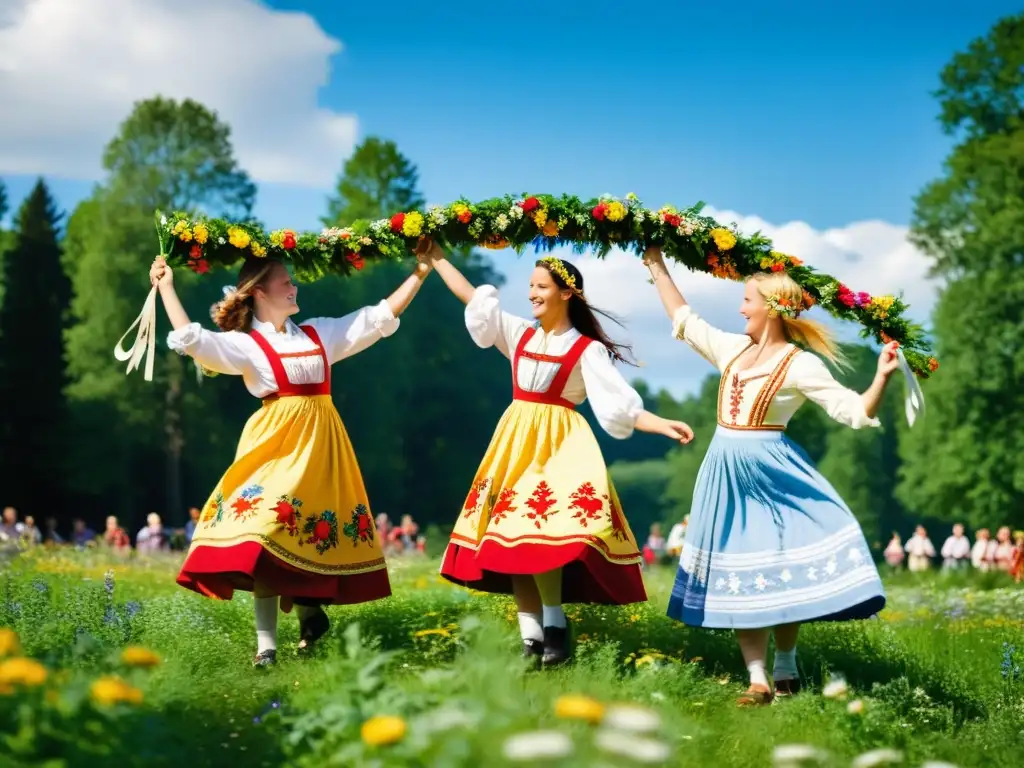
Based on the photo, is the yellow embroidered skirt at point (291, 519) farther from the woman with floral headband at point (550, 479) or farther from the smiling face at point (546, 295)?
the smiling face at point (546, 295)

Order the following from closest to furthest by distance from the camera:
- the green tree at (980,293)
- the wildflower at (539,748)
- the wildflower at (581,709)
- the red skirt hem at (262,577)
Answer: the wildflower at (539,748) → the wildflower at (581,709) → the red skirt hem at (262,577) → the green tree at (980,293)

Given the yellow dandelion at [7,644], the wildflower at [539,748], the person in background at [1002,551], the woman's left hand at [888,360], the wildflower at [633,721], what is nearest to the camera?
the wildflower at [539,748]

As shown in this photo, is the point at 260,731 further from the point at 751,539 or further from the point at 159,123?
the point at 159,123

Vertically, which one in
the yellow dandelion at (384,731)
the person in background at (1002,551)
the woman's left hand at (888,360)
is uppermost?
the woman's left hand at (888,360)

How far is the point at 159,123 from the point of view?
29.7 meters

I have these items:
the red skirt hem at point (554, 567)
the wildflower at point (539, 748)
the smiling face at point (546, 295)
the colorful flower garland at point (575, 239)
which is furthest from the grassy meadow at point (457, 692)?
the colorful flower garland at point (575, 239)

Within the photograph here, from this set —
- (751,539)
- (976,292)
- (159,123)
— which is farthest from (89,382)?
(751,539)

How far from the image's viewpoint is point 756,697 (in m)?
6.20

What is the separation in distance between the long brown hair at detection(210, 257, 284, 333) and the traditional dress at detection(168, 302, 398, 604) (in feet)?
0.38

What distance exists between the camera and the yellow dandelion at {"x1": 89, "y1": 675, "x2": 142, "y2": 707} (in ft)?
11.3

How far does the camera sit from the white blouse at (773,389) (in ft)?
20.5

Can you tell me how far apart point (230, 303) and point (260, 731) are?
10.1ft

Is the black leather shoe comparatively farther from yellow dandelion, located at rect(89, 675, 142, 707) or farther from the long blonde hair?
yellow dandelion, located at rect(89, 675, 142, 707)

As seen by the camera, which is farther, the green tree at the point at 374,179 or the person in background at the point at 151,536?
the green tree at the point at 374,179
